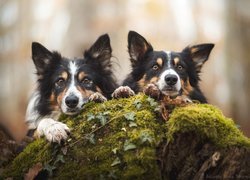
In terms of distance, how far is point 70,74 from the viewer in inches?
228

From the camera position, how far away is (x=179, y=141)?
151 inches

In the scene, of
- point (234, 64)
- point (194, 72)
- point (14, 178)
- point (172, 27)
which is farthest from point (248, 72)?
point (14, 178)

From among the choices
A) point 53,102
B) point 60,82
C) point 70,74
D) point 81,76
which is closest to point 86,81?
point 81,76

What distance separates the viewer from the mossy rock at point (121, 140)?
3.80m

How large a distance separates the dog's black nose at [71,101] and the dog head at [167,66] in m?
1.14

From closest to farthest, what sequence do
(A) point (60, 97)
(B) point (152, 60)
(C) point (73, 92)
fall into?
(C) point (73, 92), (A) point (60, 97), (B) point (152, 60)

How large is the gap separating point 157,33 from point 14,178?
839 centimetres

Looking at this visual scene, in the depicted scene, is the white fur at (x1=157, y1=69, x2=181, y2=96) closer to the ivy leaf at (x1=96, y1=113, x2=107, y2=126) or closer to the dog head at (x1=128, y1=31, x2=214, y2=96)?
the dog head at (x1=128, y1=31, x2=214, y2=96)

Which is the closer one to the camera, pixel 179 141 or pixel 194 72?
pixel 179 141

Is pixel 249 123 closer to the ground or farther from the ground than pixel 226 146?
closer to the ground

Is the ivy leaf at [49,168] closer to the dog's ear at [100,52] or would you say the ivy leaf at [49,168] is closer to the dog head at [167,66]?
the dog head at [167,66]

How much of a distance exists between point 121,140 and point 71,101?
56.5 inches

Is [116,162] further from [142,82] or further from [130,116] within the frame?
[142,82]

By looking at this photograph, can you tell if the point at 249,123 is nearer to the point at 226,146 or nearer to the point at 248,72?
the point at 248,72
